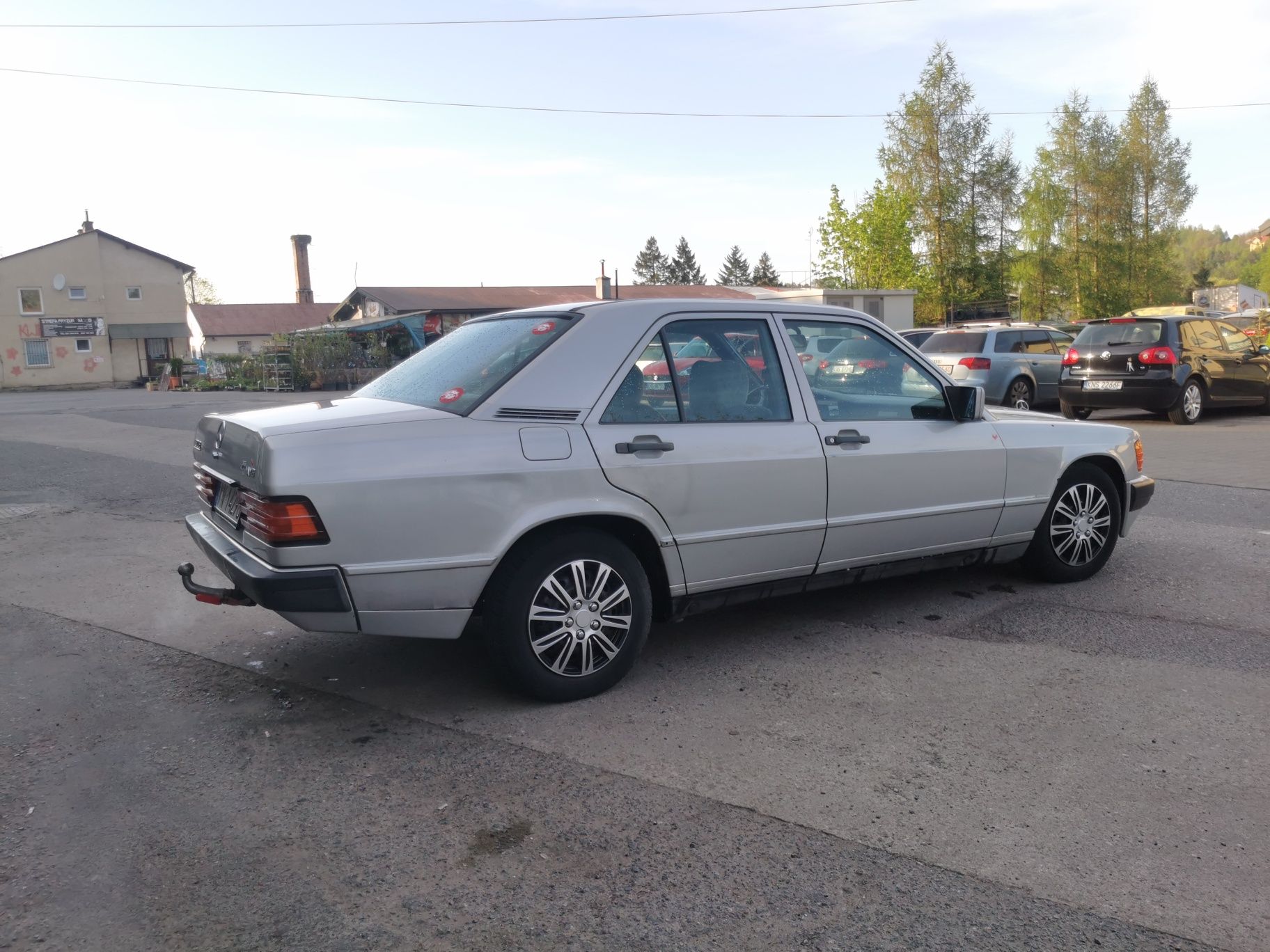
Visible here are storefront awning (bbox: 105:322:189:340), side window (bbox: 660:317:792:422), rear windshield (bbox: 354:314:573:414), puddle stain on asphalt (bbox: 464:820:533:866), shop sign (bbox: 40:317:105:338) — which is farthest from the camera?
storefront awning (bbox: 105:322:189:340)

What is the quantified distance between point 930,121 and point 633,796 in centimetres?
5586

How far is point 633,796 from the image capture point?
3318 mm

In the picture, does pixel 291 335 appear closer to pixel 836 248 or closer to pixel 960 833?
pixel 836 248

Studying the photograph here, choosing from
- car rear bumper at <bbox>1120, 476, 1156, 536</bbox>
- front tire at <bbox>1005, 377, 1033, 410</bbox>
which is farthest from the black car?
car rear bumper at <bbox>1120, 476, 1156, 536</bbox>

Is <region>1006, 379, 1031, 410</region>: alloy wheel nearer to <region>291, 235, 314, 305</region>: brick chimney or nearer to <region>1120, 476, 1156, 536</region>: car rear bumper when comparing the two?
<region>1120, 476, 1156, 536</region>: car rear bumper

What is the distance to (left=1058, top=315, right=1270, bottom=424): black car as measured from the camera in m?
14.8

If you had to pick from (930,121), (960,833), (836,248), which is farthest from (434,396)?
(930,121)

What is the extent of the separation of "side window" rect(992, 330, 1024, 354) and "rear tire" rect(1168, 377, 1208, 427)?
286 centimetres

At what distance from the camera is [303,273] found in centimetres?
6606

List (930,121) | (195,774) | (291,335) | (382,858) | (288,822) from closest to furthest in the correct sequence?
(382,858) → (288,822) → (195,774) → (291,335) → (930,121)

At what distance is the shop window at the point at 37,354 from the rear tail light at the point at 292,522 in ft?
179

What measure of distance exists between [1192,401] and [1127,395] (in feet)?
3.47

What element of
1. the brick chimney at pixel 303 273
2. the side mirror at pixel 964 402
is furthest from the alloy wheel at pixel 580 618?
the brick chimney at pixel 303 273

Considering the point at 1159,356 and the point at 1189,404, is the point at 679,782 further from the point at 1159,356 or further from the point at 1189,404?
the point at 1189,404
